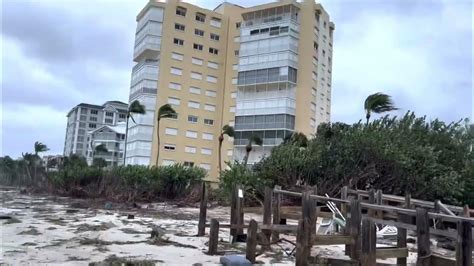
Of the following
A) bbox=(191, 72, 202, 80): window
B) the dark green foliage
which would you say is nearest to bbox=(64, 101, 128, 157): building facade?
bbox=(191, 72, 202, 80): window

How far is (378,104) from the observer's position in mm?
28359

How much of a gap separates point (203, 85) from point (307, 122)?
14.0 meters

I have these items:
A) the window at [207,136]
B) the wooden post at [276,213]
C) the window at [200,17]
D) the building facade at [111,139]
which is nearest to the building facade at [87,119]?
the building facade at [111,139]

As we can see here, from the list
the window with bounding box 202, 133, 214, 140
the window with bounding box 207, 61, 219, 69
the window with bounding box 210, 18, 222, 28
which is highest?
the window with bounding box 210, 18, 222, 28

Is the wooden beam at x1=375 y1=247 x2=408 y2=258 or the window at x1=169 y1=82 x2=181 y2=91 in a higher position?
the window at x1=169 y1=82 x2=181 y2=91

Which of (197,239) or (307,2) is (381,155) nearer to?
(197,239)

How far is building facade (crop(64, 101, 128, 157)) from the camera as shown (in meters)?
121

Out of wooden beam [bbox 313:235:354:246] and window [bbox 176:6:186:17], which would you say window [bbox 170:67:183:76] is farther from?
wooden beam [bbox 313:235:354:246]

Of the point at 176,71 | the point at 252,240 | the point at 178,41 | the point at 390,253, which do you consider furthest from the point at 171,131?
the point at 390,253

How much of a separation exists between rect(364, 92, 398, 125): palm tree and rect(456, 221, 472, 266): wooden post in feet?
73.4

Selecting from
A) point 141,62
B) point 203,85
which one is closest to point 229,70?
point 203,85

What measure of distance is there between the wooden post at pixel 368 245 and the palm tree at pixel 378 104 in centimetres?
2153

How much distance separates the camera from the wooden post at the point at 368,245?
24.7 ft

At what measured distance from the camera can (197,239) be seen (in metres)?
13.3
